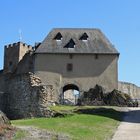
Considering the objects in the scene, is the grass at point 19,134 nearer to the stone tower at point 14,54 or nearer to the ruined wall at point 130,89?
the ruined wall at point 130,89

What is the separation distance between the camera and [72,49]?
58062 millimetres

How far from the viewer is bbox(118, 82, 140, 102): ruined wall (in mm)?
68019

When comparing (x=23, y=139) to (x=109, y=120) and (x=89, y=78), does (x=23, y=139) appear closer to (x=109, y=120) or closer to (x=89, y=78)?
(x=109, y=120)

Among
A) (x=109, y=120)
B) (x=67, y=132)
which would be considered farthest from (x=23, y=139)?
(x=109, y=120)

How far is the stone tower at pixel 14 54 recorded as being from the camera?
69750mm

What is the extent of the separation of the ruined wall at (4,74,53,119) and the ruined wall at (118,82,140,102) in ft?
105

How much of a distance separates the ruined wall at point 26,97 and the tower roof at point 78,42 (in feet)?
68.3

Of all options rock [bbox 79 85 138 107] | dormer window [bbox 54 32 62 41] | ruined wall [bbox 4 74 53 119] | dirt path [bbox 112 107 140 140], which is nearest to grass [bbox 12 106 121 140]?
dirt path [bbox 112 107 140 140]

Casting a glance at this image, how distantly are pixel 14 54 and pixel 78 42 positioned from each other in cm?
1462

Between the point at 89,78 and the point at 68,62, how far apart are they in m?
3.32

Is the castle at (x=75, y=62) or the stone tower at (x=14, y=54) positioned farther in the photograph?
the stone tower at (x=14, y=54)

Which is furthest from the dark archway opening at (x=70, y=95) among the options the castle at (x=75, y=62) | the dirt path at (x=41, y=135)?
the dirt path at (x=41, y=135)

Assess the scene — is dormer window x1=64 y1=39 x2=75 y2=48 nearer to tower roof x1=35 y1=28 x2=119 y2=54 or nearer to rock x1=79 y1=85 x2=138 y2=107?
tower roof x1=35 y1=28 x2=119 y2=54

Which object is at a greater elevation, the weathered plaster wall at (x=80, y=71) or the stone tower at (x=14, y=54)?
the stone tower at (x=14, y=54)
